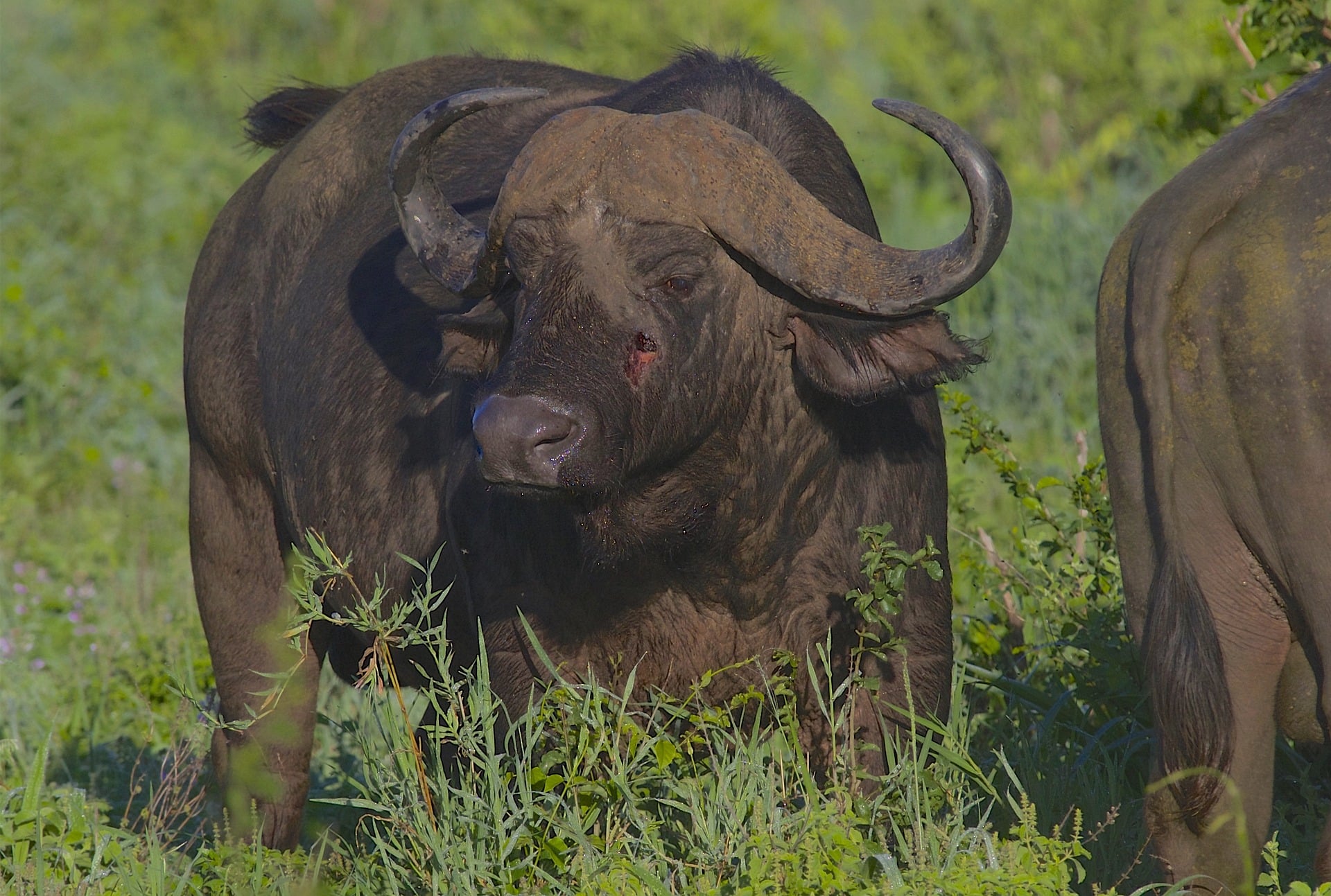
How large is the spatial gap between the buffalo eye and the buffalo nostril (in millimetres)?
440

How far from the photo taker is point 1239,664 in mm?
2961

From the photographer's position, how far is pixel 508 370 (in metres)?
3.46

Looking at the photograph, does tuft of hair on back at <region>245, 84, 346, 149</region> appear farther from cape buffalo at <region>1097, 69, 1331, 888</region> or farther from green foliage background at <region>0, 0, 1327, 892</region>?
cape buffalo at <region>1097, 69, 1331, 888</region>

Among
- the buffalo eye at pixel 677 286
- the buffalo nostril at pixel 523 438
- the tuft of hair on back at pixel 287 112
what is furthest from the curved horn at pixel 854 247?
the tuft of hair on back at pixel 287 112

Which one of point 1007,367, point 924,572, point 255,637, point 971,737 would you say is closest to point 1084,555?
point 971,737

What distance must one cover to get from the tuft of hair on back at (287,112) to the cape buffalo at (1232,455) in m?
3.33

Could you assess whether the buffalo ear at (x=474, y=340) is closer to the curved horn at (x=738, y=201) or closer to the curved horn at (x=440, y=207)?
the curved horn at (x=440, y=207)

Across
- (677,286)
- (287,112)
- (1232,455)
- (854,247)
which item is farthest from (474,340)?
(287,112)

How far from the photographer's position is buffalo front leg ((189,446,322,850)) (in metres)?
5.11

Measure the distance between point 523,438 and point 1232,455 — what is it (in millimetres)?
1290

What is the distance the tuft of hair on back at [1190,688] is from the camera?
2.93 m

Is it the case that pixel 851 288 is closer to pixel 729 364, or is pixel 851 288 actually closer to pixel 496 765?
pixel 729 364

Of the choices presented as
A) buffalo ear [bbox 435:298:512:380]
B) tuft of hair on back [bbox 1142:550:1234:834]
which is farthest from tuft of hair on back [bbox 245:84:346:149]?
tuft of hair on back [bbox 1142:550:1234:834]

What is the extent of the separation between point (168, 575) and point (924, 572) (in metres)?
4.17
